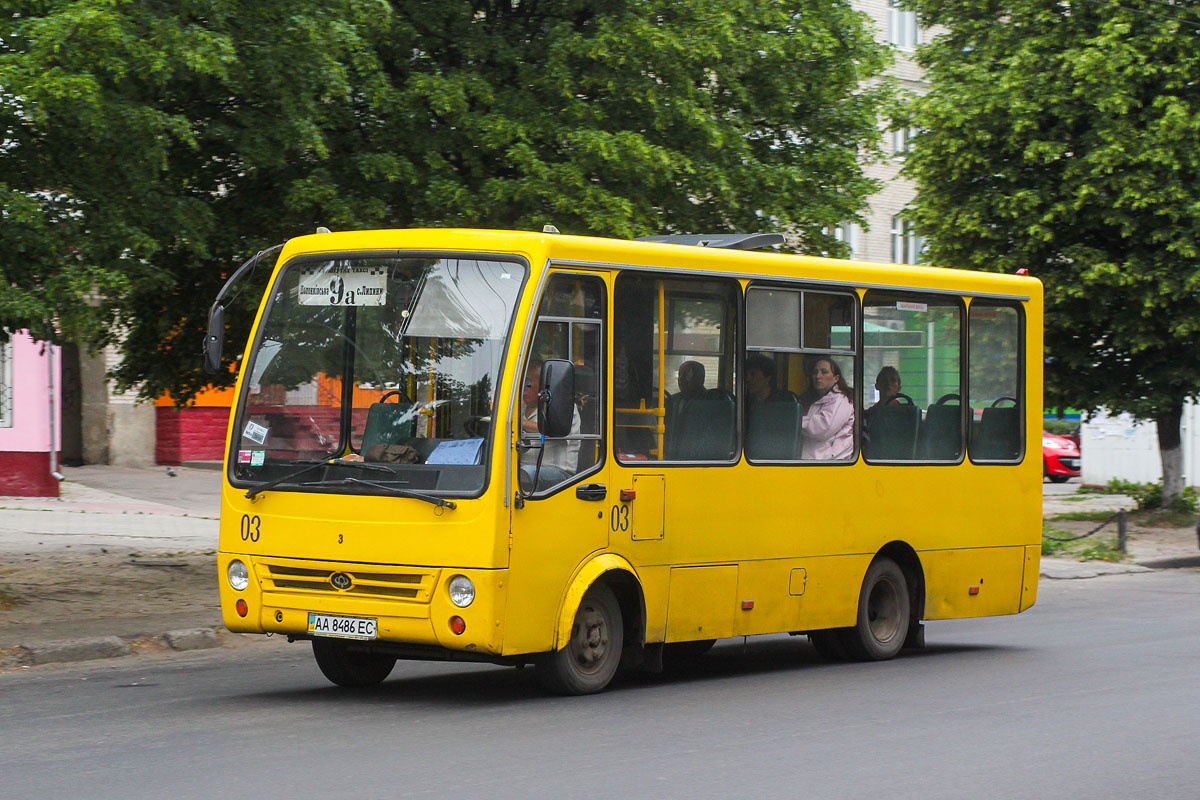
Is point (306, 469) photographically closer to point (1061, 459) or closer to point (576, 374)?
point (576, 374)

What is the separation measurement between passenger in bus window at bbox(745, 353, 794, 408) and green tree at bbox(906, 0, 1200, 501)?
13.6 m

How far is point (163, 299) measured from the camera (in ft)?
52.1

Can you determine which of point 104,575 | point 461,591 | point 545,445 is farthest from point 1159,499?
point 461,591

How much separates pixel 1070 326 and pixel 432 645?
57.4 feet

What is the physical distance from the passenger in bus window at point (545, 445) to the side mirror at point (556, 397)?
15cm

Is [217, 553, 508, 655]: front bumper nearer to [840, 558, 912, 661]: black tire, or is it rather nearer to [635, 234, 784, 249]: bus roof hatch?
[635, 234, 784, 249]: bus roof hatch

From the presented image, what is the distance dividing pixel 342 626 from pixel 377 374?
1474mm

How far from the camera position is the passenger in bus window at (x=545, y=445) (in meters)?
9.16

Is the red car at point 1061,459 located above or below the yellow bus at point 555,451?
below

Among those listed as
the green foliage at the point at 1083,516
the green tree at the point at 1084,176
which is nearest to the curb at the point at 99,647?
the green tree at the point at 1084,176

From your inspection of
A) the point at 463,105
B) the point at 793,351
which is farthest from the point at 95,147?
the point at 793,351

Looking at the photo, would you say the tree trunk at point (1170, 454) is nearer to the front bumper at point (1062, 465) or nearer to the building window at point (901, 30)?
the front bumper at point (1062, 465)

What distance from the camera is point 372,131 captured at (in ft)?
49.9

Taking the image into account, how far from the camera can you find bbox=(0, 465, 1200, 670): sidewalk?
12366mm
